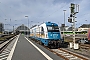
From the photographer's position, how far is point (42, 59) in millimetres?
11359

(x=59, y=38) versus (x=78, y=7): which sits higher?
(x=78, y=7)

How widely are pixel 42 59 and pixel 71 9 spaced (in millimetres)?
10999

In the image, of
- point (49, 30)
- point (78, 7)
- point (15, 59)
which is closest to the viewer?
point (15, 59)

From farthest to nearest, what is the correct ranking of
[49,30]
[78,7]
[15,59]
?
[49,30] → [78,7] → [15,59]

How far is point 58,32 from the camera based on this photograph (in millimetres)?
21281

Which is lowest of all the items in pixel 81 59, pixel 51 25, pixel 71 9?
pixel 81 59

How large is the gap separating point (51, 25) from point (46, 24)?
80cm

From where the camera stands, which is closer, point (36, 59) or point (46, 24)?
point (36, 59)

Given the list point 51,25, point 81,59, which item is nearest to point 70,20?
point 51,25

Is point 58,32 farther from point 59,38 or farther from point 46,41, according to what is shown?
point 46,41

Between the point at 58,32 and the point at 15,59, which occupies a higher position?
the point at 58,32

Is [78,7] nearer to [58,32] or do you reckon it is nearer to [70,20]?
[70,20]

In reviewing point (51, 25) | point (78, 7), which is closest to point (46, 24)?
point (51, 25)

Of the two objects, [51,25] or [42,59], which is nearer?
[42,59]
